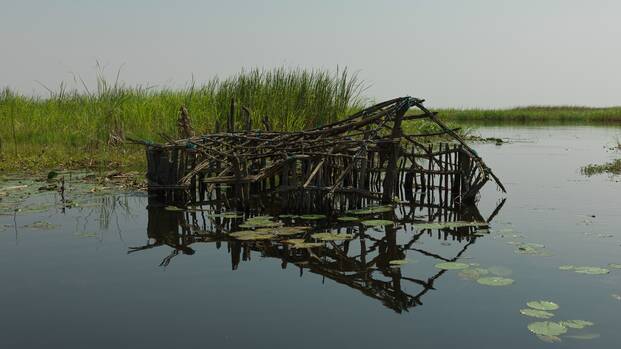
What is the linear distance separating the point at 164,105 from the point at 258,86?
341 centimetres

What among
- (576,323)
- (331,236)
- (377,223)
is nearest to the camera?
(576,323)

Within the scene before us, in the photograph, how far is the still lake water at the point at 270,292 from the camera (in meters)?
4.43

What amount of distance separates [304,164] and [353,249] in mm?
2785

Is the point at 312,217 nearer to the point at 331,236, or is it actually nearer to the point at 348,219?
the point at 348,219

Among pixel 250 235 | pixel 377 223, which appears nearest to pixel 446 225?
pixel 377 223

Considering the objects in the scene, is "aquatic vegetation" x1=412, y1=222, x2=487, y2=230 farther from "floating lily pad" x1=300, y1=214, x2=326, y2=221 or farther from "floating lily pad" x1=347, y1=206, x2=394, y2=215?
"floating lily pad" x1=300, y1=214, x2=326, y2=221

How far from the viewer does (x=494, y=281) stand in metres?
5.63

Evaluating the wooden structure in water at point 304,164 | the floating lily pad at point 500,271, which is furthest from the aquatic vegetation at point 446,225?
the floating lily pad at point 500,271

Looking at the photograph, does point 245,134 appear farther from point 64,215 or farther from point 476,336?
point 476,336

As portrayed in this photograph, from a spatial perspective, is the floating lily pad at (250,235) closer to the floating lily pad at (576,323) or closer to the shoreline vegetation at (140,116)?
the floating lily pad at (576,323)

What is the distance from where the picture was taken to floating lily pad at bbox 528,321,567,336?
444 centimetres

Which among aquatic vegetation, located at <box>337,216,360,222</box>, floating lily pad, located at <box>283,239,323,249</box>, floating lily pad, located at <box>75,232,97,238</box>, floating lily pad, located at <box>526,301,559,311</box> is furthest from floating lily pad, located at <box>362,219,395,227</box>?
floating lily pad, located at <box>75,232,97,238</box>

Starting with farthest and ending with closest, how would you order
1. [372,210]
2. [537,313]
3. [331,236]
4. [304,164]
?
[304,164]
[372,210]
[331,236]
[537,313]

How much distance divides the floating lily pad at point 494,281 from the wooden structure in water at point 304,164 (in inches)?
133
